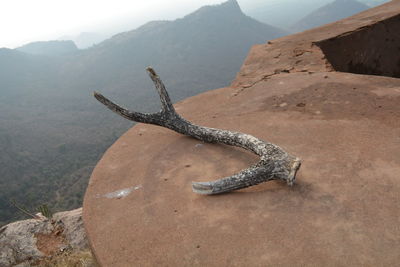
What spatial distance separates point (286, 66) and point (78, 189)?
114 ft

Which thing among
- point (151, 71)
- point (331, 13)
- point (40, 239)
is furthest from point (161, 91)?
point (331, 13)

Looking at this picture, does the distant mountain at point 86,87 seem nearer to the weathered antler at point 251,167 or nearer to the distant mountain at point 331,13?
the distant mountain at point 331,13

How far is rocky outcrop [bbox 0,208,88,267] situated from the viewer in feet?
12.3

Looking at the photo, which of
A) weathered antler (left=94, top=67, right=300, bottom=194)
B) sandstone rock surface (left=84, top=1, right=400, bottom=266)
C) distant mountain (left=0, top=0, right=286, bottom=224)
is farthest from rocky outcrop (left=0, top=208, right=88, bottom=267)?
distant mountain (left=0, top=0, right=286, bottom=224)

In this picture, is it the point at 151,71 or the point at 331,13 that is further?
the point at 331,13

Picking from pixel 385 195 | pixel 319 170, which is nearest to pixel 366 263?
pixel 385 195

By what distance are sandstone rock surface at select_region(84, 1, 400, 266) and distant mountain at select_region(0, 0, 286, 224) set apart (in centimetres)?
2931

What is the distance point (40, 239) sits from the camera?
156 inches

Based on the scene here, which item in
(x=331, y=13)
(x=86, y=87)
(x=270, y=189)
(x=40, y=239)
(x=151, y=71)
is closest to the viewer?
(x=270, y=189)

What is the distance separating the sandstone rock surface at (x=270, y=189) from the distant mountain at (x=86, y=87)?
29312 millimetres

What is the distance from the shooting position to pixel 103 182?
284cm

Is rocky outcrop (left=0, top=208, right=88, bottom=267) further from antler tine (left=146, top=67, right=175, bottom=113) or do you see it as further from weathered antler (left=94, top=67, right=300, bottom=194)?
antler tine (left=146, top=67, right=175, bottom=113)

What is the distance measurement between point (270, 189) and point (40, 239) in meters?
3.19

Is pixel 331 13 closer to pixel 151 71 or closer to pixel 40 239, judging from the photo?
pixel 151 71
